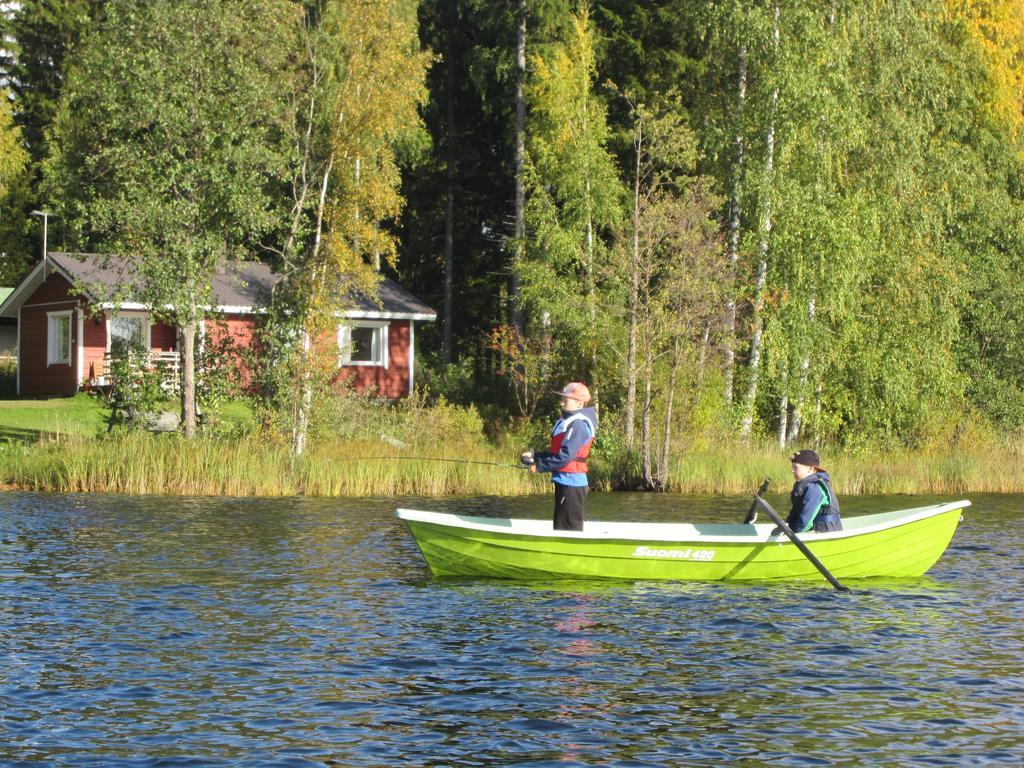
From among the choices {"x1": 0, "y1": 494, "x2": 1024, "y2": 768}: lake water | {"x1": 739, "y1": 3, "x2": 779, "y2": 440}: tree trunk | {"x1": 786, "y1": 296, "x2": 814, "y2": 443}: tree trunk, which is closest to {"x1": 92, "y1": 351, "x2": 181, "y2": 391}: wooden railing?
{"x1": 739, "y1": 3, "x2": 779, "y2": 440}: tree trunk

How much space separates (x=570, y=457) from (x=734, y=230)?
1931 cm

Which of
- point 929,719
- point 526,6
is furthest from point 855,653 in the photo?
point 526,6

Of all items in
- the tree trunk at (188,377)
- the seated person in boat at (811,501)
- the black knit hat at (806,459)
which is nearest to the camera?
the black knit hat at (806,459)

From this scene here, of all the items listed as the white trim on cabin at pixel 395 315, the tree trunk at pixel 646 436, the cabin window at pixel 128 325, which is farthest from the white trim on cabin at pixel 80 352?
the tree trunk at pixel 646 436

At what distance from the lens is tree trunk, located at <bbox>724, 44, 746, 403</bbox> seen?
30.2 m

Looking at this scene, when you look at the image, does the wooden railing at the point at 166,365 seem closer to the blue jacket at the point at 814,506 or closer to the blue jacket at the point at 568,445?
the blue jacket at the point at 568,445

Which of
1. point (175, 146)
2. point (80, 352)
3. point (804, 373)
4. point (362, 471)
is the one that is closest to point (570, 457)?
point (362, 471)

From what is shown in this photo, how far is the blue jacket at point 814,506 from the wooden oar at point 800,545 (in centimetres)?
31

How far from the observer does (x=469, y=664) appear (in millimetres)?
11406

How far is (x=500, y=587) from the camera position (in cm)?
1525

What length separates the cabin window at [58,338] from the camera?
41406mm

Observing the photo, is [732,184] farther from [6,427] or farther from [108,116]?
[6,427]

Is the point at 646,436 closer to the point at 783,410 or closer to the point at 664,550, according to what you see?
the point at 783,410

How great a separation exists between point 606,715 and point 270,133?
2327 cm
